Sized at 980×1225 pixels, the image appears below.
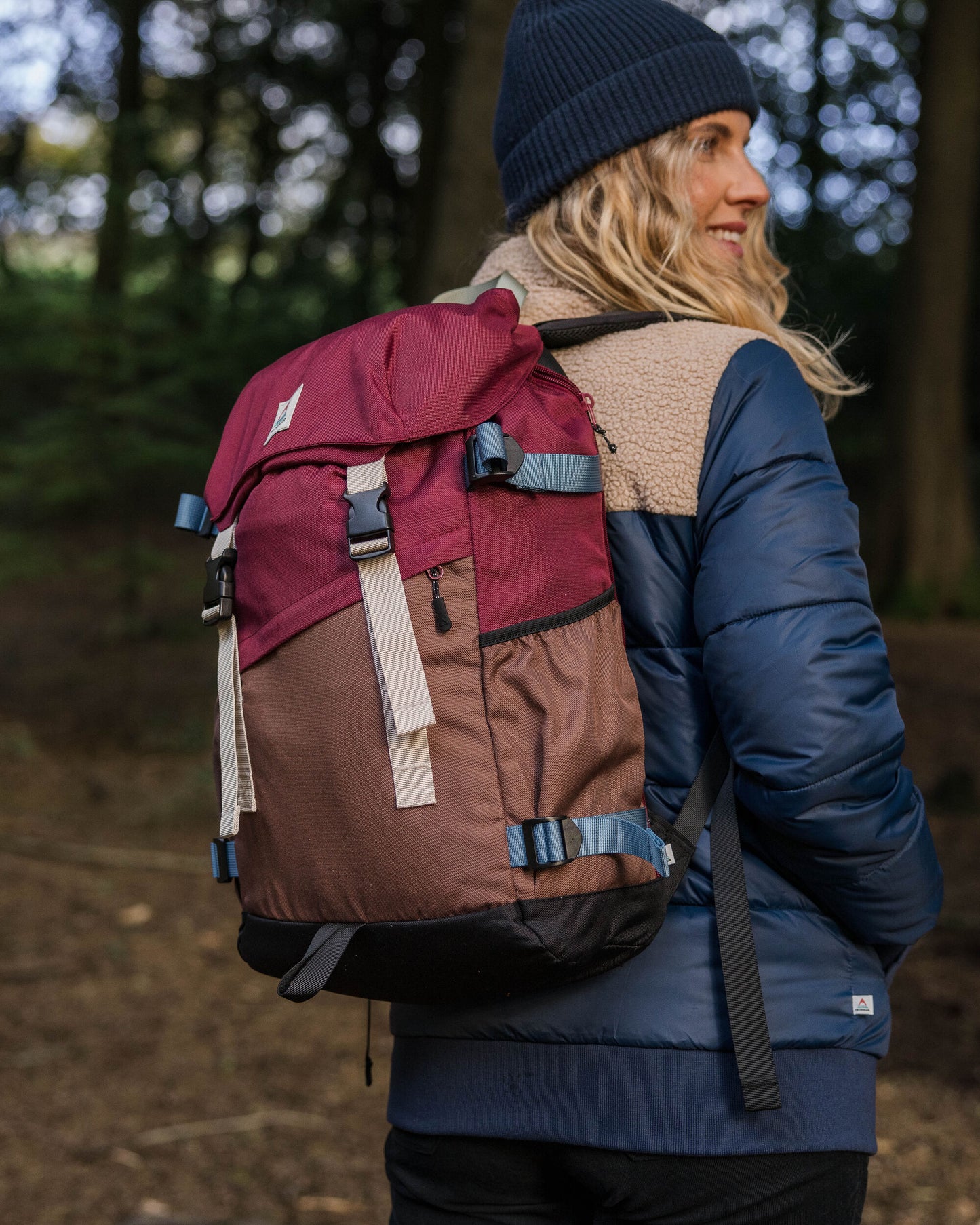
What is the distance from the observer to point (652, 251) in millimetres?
1727

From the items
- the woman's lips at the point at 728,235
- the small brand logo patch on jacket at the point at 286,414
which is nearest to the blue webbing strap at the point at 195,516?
the small brand logo patch on jacket at the point at 286,414

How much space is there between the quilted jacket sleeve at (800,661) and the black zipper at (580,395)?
137 millimetres

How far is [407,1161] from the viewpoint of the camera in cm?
159

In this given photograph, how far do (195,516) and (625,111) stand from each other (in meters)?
0.88

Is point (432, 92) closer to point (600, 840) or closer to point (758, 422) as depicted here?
point (758, 422)

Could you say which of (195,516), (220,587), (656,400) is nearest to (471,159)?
(195,516)

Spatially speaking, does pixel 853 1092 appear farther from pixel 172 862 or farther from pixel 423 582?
pixel 172 862

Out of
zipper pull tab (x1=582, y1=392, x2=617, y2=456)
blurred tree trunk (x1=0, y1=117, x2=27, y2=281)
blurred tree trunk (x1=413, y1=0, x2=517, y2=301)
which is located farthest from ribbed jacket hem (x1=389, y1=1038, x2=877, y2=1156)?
blurred tree trunk (x1=0, y1=117, x2=27, y2=281)

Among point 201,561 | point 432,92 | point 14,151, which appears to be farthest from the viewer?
point 14,151

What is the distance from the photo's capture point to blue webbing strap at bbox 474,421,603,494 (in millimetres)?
1373

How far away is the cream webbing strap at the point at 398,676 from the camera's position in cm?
133

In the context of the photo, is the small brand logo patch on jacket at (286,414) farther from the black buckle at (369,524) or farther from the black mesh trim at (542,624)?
the black mesh trim at (542,624)

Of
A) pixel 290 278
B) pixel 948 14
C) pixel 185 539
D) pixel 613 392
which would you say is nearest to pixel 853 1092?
pixel 613 392

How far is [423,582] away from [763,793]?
0.49 m
